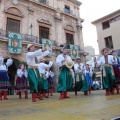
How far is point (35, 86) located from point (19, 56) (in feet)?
30.2

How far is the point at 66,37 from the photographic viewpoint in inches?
693

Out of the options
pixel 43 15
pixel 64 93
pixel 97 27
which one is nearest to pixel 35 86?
pixel 64 93

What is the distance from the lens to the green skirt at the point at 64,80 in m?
4.96

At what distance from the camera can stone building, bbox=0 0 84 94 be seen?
13464 mm

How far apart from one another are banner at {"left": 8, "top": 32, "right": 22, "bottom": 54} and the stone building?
407 mm

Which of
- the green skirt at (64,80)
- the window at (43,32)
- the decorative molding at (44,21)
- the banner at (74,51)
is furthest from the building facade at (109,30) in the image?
the green skirt at (64,80)

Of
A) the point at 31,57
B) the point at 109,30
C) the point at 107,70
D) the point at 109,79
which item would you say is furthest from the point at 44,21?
the point at 31,57

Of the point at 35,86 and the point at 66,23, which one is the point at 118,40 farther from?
the point at 35,86

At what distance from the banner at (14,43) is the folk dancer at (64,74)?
825 centimetres

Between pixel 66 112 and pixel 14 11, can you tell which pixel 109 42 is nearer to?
pixel 14 11

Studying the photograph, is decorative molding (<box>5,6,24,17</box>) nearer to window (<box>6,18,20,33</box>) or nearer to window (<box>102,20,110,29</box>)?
window (<box>6,18,20,33</box>)

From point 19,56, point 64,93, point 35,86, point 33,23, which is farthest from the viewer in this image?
point 33,23

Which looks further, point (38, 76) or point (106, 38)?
point (106, 38)

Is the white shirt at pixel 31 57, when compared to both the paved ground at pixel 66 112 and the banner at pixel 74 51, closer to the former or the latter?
the paved ground at pixel 66 112
